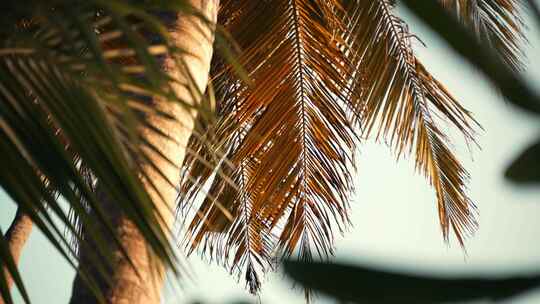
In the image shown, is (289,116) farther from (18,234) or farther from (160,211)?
(160,211)

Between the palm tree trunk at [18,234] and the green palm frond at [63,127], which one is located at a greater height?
the green palm frond at [63,127]

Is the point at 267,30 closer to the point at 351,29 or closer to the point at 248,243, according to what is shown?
the point at 351,29

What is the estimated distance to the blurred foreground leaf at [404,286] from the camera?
28 centimetres

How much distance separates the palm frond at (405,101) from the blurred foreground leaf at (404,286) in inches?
134

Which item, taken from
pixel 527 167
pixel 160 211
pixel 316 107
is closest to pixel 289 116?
pixel 316 107

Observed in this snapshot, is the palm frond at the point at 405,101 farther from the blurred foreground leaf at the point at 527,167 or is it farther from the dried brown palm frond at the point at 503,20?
the blurred foreground leaf at the point at 527,167

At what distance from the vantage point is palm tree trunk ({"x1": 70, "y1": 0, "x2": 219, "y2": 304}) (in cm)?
164

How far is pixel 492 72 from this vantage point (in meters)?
0.29

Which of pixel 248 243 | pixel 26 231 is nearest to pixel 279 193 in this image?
pixel 248 243

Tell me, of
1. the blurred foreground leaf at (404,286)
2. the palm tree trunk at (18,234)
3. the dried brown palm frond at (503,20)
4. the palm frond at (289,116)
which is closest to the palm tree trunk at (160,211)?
the blurred foreground leaf at (404,286)

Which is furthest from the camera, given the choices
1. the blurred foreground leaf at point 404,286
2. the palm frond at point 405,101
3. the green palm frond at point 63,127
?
the palm frond at point 405,101

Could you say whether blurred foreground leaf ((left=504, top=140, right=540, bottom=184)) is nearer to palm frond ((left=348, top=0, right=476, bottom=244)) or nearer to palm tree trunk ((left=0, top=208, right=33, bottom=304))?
palm frond ((left=348, top=0, right=476, bottom=244))

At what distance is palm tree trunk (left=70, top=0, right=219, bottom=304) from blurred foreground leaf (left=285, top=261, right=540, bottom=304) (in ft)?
3.65

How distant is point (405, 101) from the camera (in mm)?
Result: 3883
